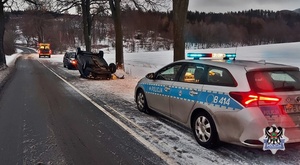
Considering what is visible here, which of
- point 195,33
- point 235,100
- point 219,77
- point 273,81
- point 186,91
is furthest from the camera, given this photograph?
point 195,33

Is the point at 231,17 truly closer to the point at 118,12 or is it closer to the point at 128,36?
the point at 128,36

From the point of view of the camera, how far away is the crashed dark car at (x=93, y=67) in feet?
55.8

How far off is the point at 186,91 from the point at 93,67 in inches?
481

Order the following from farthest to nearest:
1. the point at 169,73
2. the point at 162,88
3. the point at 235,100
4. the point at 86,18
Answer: the point at 86,18, the point at 169,73, the point at 162,88, the point at 235,100

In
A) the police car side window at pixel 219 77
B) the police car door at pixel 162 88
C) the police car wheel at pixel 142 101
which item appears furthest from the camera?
the police car wheel at pixel 142 101

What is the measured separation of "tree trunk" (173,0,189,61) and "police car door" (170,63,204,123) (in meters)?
6.13

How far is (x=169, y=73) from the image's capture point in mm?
6859

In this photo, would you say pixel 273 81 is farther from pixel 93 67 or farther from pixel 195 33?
pixel 195 33

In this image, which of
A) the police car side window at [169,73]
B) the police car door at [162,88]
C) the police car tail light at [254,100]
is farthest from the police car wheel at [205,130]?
the police car side window at [169,73]

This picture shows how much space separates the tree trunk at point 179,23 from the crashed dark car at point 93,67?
5.93 metres

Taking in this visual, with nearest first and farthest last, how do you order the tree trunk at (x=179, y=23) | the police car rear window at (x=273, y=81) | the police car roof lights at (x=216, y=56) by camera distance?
the police car rear window at (x=273, y=81) < the police car roof lights at (x=216, y=56) < the tree trunk at (x=179, y=23)

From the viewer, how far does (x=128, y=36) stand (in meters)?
107

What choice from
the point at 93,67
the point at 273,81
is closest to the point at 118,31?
the point at 93,67

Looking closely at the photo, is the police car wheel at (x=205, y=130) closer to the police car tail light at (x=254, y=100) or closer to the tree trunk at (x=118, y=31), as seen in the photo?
the police car tail light at (x=254, y=100)
